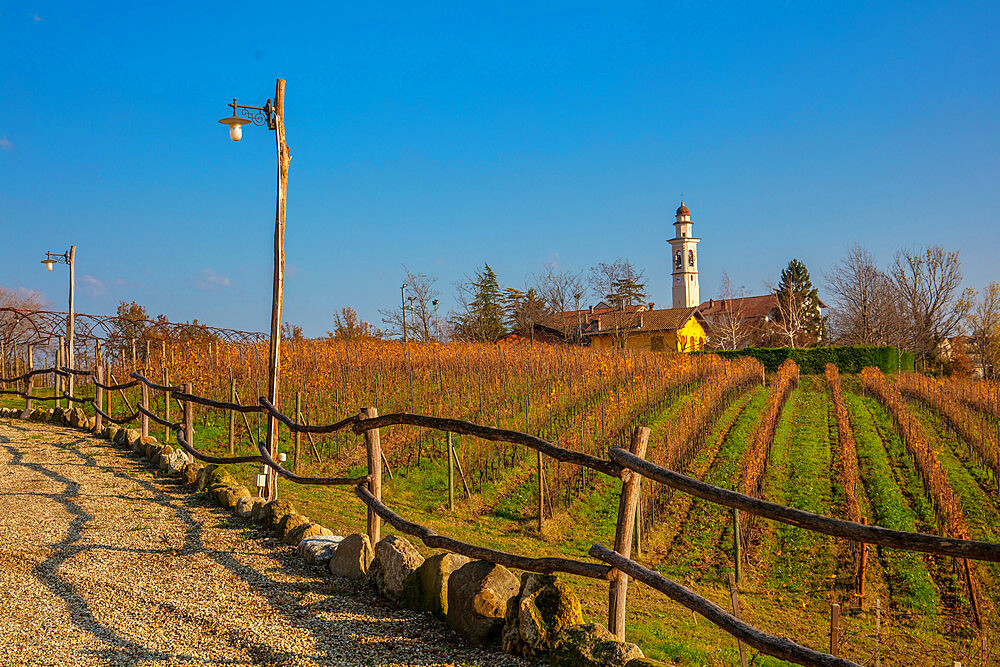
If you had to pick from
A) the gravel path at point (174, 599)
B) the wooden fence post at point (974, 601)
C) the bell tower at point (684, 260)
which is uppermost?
the bell tower at point (684, 260)

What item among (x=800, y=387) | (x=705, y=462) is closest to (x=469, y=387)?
(x=705, y=462)

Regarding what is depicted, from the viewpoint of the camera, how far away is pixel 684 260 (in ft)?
199

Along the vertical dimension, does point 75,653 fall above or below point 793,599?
above

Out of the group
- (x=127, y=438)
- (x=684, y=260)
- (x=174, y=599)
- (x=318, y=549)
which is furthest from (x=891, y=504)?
(x=684, y=260)

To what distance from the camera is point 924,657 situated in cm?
704

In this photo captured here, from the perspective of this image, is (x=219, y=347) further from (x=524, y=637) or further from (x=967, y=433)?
(x=967, y=433)

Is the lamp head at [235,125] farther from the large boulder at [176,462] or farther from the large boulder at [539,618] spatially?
the large boulder at [539,618]

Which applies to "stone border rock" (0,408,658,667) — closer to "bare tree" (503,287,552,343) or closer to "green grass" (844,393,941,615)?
"green grass" (844,393,941,615)

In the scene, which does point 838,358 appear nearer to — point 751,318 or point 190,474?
point 751,318

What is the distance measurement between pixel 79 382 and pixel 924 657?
1875 cm

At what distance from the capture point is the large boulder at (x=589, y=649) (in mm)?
2780

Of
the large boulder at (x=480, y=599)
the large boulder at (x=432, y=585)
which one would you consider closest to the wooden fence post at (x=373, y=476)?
the large boulder at (x=432, y=585)

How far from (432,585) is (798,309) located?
149 ft

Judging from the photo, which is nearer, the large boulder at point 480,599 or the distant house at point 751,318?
the large boulder at point 480,599
